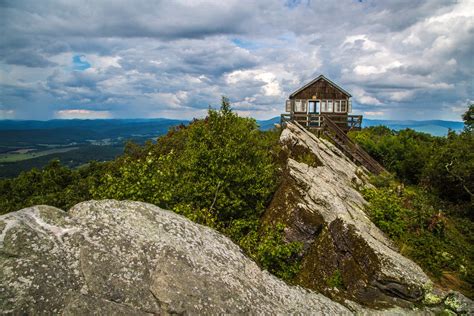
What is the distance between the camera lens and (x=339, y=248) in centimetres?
951

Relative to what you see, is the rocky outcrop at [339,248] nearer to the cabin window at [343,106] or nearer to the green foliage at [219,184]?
the green foliage at [219,184]

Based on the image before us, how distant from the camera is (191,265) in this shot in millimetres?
6000

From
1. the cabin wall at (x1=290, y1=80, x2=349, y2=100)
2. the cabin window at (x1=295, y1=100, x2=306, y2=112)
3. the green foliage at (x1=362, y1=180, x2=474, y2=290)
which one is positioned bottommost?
the green foliage at (x1=362, y1=180, x2=474, y2=290)

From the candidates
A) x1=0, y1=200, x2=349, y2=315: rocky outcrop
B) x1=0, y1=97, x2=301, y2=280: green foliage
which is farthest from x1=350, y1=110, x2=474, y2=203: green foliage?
x1=0, y1=200, x2=349, y2=315: rocky outcrop

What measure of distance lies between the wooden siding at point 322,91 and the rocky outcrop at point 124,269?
128ft

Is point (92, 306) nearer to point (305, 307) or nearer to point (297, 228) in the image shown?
point (305, 307)

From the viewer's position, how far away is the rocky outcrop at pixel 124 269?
15.5 ft

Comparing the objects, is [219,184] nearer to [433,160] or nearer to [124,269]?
[124,269]

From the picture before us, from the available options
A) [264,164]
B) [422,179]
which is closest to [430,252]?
[264,164]

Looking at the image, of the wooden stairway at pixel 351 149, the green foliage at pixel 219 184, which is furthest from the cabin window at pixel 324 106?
the green foliage at pixel 219 184

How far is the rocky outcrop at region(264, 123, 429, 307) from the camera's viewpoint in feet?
27.2

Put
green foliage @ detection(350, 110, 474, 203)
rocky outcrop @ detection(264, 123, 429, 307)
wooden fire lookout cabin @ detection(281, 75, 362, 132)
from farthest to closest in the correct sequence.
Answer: wooden fire lookout cabin @ detection(281, 75, 362, 132)
green foliage @ detection(350, 110, 474, 203)
rocky outcrop @ detection(264, 123, 429, 307)

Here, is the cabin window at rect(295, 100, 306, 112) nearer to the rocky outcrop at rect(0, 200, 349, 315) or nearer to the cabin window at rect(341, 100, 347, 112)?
the cabin window at rect(341, 100, 347, 112)

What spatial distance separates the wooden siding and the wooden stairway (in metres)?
14.1
